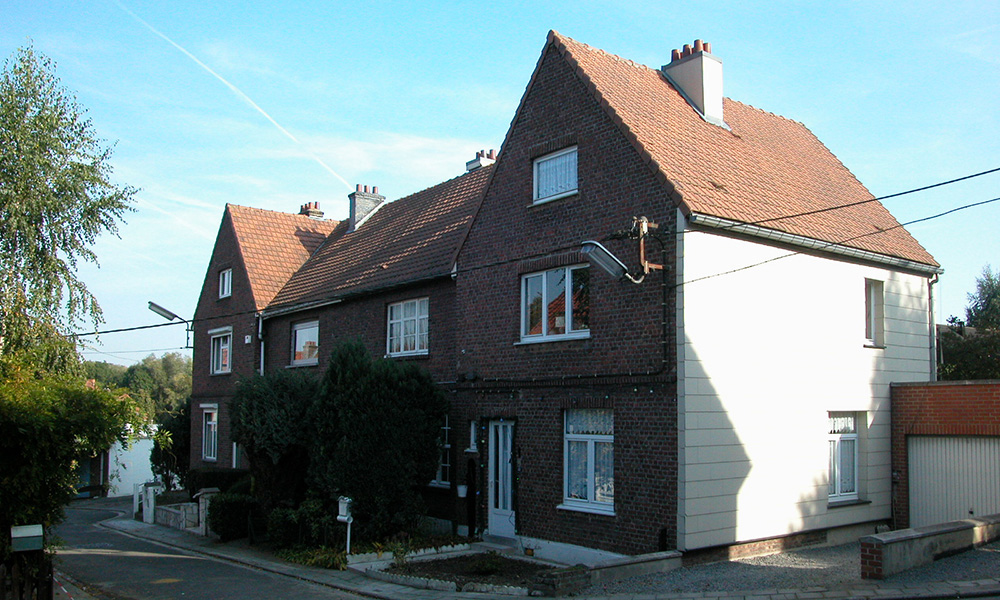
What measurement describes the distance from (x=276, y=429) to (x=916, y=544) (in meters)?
11.4

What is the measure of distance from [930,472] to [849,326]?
124 inches

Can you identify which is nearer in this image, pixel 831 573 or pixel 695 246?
pixel 831 573

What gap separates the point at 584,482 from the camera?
14344mm

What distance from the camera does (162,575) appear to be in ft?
49.7

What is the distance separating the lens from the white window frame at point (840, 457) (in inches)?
612

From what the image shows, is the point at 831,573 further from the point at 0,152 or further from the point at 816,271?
the point at 0,152

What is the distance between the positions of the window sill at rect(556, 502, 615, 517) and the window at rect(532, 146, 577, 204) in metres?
5.40

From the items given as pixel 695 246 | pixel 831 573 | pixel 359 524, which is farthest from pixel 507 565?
pixel 695 246

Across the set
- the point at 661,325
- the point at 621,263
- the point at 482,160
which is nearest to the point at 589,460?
the point at 661,325

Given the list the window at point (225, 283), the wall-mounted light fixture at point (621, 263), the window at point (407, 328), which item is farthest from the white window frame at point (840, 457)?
the window at point (225, 283)

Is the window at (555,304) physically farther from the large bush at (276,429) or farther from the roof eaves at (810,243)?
the large bush at (276,429)

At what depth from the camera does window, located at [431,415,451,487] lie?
17641 millimetres

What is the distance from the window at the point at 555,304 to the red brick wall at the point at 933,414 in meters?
6.95

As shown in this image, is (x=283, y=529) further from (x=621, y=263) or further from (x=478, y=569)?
(x=621, y=263)
